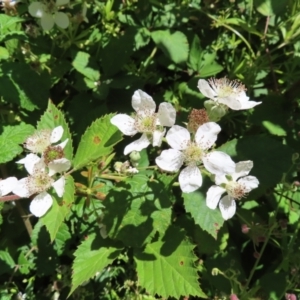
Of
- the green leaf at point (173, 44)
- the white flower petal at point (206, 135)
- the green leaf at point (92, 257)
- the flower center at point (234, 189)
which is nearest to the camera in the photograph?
the white flower petal at point (206, 135)

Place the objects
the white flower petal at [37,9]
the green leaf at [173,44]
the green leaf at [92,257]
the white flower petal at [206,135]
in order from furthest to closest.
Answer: the green leaf at [173,44], the white flower petal at [37,9], the green leaf at [92,257], the white flower petal at [206,135]

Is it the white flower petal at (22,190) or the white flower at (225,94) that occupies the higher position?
the white flower at (225,94)

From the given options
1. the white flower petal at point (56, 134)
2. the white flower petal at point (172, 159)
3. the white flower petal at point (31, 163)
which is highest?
the white flower petal at point (172, 159)

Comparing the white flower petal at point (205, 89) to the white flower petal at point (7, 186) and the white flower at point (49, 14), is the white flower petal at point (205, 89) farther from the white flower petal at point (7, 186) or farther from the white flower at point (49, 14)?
the white flower at point (49, 14)

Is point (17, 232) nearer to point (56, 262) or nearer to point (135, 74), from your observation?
point (56, 262)

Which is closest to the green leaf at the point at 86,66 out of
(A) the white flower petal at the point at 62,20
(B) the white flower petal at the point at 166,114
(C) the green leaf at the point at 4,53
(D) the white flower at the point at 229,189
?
(A) the white flower petal at the point at 62,20

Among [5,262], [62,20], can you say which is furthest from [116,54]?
[5,262]

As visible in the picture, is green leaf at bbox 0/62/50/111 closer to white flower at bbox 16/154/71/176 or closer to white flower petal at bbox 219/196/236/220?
white flower at bbox 16/154/71/176

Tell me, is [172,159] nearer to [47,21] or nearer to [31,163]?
[31,163]
